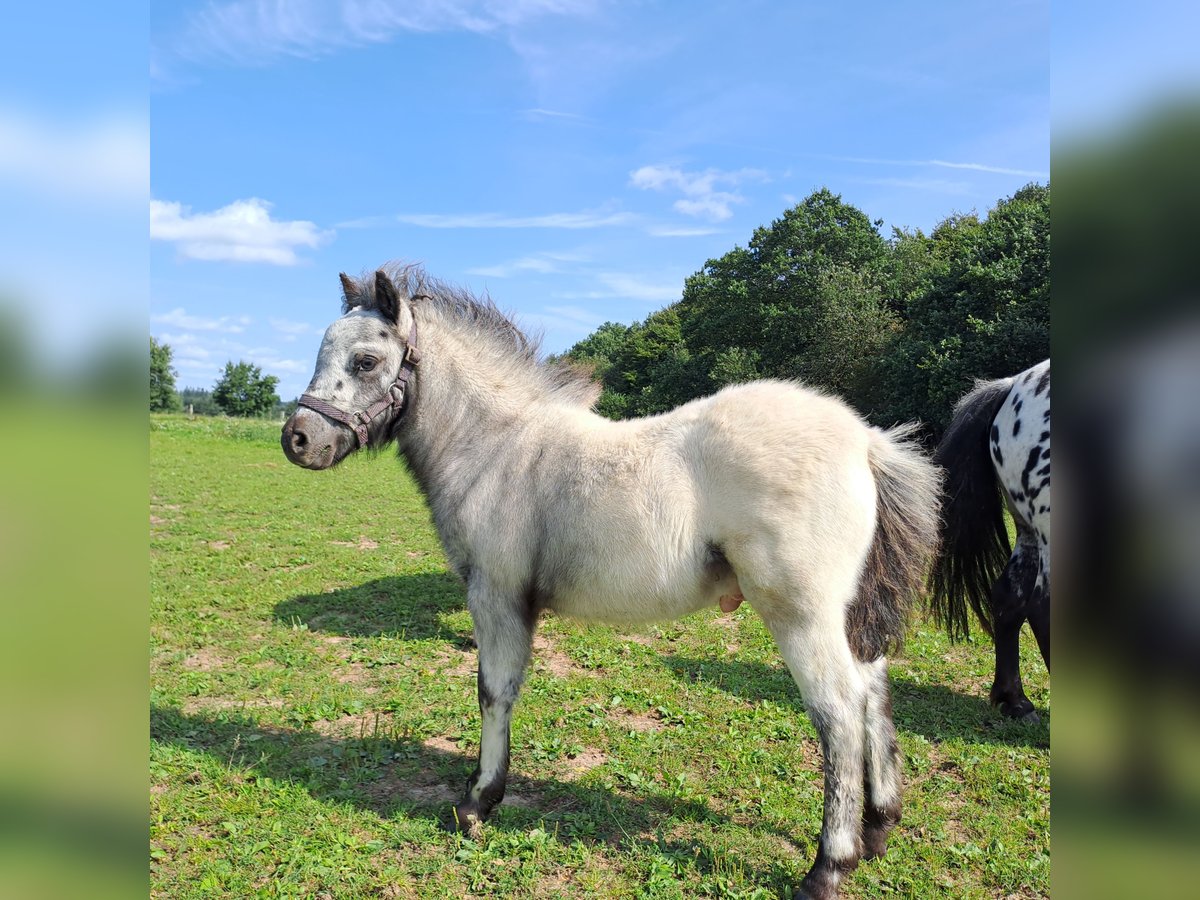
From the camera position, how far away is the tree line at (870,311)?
813 inches

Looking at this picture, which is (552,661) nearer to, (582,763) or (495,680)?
(582,763)

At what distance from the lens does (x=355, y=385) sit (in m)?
3.84

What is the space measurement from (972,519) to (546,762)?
359 centimetres

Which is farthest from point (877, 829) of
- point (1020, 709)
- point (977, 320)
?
point (977, 320)

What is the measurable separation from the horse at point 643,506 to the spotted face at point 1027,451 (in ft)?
5.36

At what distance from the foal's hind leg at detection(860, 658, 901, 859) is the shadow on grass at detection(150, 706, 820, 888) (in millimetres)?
334

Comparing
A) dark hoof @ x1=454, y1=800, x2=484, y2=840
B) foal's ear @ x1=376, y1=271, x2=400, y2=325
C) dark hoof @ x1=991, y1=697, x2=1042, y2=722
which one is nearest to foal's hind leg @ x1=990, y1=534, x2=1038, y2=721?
dark hoof @ x1=991, y1=697, x2=1042, y2=722

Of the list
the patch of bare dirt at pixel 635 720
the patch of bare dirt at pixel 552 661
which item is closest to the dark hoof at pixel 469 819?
the patch of bare dirt at pixel 635 720

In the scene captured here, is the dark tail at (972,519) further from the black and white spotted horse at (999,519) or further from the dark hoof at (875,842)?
the dark hoof at (875,842)

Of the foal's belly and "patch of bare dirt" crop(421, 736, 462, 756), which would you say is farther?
"patch of bare dirt" crop(421, 736, 462, 756)

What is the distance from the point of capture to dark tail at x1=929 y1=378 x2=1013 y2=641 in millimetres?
5418

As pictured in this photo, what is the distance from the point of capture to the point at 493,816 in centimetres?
383

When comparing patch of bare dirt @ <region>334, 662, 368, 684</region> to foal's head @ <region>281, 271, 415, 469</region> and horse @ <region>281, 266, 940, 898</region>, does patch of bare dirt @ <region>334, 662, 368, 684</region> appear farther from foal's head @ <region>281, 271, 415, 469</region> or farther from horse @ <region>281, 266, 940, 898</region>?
foal's head @ <region>281, 271, 415, 469</region>
